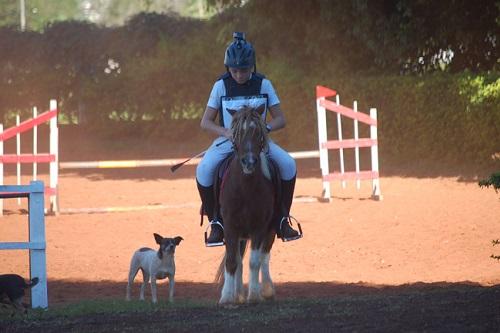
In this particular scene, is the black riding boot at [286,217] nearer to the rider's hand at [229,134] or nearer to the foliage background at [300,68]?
the rider's hand at [229,134]

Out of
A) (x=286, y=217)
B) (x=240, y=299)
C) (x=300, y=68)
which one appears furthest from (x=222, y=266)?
(x=300, y=68)

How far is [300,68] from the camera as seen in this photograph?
3353 cm

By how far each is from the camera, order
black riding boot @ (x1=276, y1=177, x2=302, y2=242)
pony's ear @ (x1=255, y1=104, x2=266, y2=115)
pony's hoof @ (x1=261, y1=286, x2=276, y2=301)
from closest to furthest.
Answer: pony's ear @ (x1=255, y1=104, x2=266, y2=115)
black riding boot @ (x1=276, y1=177, x2=302, y2=242)
pony's hoof @ (x1=261, y1=286, x2=276, y2=301)

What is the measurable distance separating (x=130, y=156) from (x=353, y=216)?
19.1 metres

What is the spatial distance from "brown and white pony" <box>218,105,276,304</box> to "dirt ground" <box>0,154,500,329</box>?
1.48 metres

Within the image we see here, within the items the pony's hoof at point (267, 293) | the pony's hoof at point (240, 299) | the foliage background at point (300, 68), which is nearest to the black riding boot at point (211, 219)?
the pony's hoof at point (240, 299)

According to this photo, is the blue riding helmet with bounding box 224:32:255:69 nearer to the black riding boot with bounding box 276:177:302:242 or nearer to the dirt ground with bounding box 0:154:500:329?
the black riding boot with bounding box 276:177:302:242

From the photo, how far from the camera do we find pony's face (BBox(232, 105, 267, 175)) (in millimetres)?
9047

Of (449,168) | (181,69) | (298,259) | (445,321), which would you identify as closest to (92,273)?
(298,259)

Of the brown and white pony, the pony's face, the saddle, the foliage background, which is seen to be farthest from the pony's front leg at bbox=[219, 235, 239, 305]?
the foliage background

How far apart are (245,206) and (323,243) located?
6744mm

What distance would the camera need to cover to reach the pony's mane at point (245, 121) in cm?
912

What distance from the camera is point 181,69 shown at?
128 feet

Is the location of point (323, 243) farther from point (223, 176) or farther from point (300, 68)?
point (300, 68)
